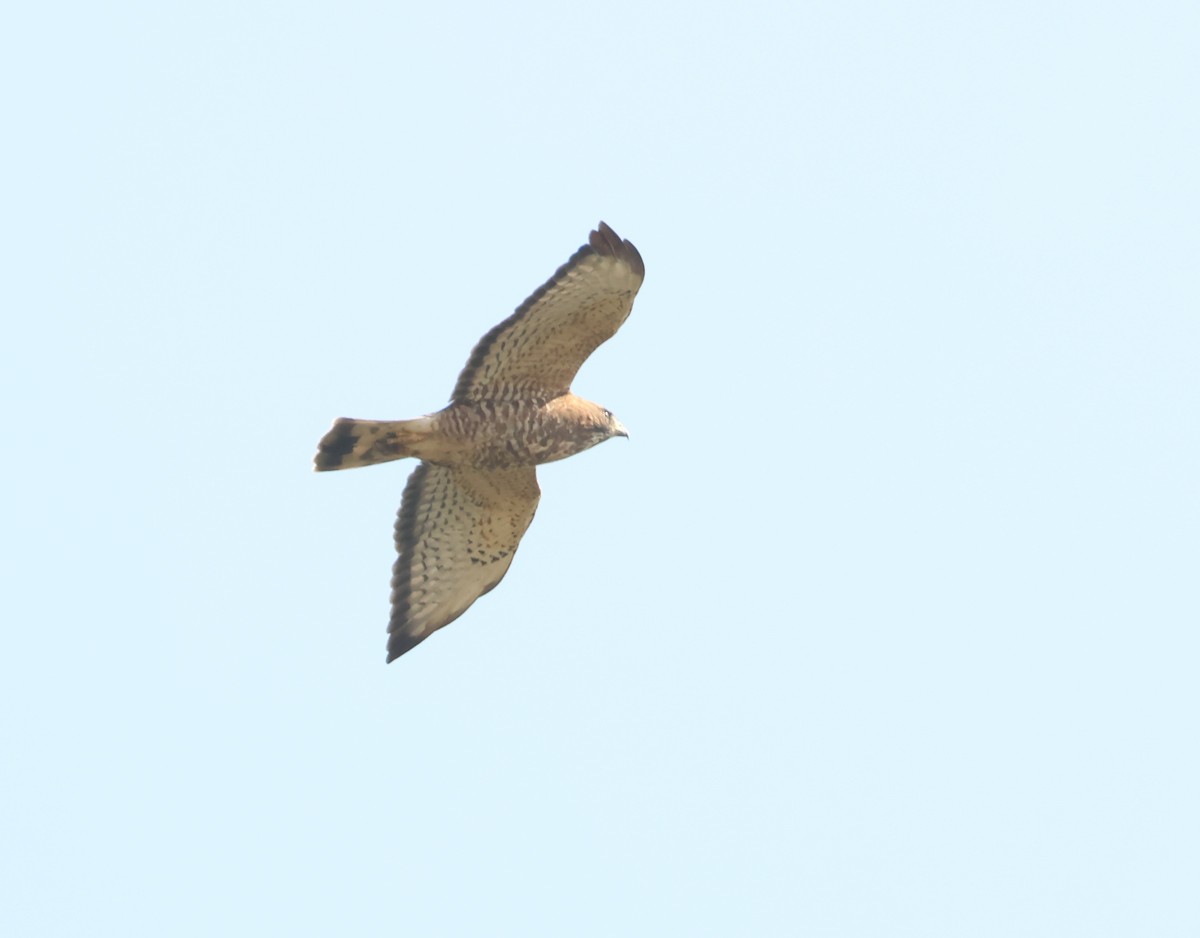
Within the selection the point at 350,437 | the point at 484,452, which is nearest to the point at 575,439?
the point at 484,452

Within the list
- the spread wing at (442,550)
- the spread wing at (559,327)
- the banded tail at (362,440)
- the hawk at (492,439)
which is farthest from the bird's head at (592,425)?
the banded tail at (362,440)

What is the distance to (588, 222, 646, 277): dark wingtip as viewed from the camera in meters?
13.0

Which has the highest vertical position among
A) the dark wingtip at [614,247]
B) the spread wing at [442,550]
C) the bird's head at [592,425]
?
the dark wingtip at [614,247]

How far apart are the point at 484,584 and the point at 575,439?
5.02 feet

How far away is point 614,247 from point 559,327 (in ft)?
2.39

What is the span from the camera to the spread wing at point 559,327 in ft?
43.0

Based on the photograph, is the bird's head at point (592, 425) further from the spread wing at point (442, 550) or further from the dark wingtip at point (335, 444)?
the dark wingtip at point (335, 444)

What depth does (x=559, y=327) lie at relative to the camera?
13.5 meters

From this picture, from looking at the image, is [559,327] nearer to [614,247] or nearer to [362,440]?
[614,247]

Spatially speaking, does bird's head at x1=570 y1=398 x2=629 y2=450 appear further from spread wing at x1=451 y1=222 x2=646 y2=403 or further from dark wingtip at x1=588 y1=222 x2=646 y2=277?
dark wingtip at x1=588 y1=222 x2=646 y2=277

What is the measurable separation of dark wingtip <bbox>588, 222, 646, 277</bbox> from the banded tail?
169 centimetres

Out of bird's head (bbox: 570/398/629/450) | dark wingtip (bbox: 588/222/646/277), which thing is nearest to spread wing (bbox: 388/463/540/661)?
bird's head (bbox: 570/398/629/450)

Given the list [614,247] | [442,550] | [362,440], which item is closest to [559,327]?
[614,247]

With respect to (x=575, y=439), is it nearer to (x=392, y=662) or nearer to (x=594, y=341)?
(x=594, y=341)
